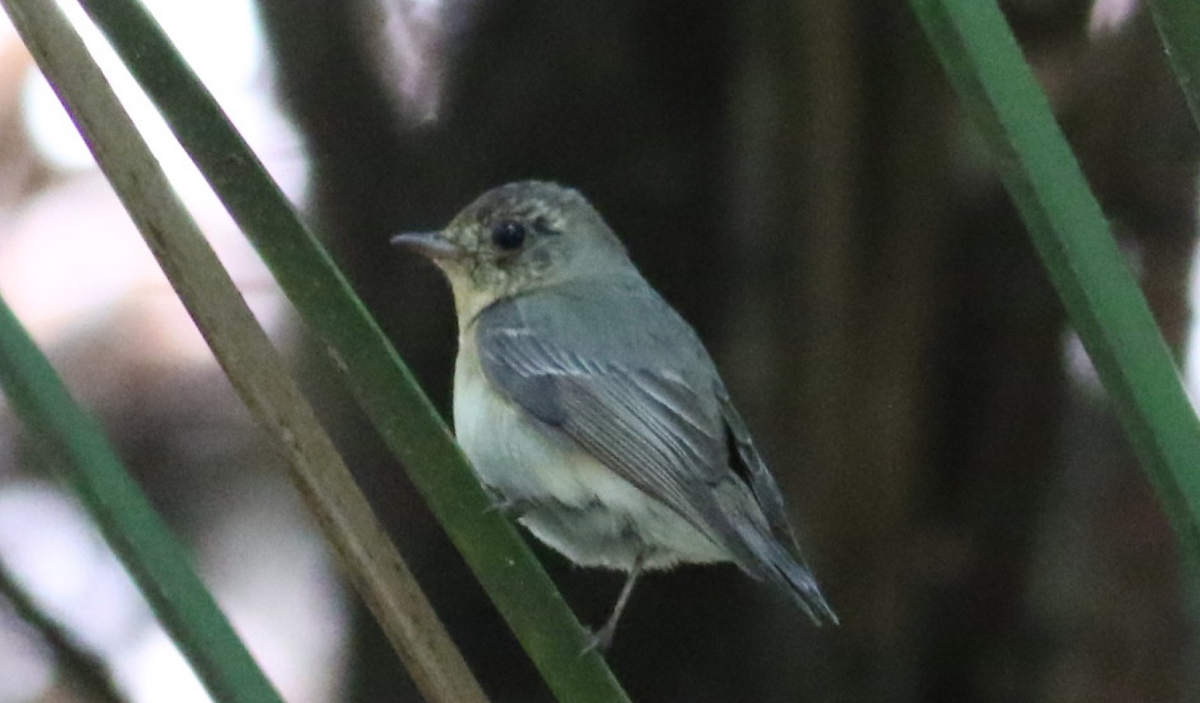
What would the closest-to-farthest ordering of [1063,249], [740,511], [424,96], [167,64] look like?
1. [1063,249]
2. [167,64]
3. [740,511]
4. [424,96]

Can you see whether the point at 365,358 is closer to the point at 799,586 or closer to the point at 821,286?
the point at 799,586

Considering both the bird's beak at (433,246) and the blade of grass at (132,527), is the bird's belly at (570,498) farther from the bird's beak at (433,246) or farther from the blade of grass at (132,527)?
the blade of grass at (132,527)

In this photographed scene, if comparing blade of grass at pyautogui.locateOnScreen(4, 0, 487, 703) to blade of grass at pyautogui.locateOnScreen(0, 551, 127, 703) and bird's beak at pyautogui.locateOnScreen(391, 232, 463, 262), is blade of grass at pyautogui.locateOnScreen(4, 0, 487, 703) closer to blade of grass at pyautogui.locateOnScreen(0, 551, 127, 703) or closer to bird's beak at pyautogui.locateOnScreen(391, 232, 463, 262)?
blade of grass at pyautogui.locateOnScreen(0, 551, 127, 703)

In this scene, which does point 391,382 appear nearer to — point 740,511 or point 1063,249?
point 1063,249

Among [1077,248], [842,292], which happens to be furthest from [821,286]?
[1077,248]

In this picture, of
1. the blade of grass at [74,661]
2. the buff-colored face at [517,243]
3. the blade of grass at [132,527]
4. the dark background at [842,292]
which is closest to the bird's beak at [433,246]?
the buff-colored face at [517,243]

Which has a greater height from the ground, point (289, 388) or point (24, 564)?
point (24, 564)

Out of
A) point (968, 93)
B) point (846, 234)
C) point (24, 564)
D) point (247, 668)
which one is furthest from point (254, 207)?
point (24, 564)
